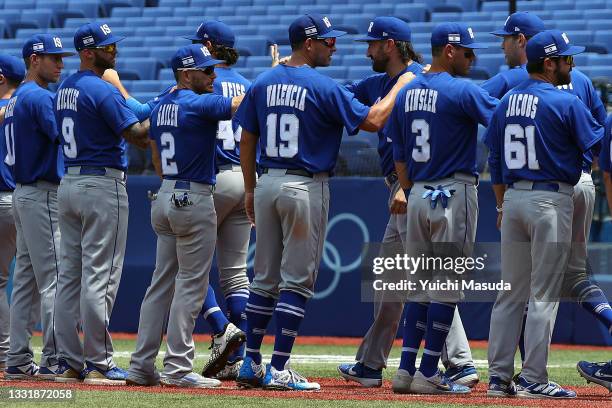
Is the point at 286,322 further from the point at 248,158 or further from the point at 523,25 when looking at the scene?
the point at 523,25

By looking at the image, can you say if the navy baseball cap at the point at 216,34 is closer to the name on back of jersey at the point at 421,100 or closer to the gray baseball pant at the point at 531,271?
the name on back of jersey at the point at 421,100

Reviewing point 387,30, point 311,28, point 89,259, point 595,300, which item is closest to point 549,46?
point 387,30

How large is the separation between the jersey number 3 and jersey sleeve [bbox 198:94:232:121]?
1.64 m

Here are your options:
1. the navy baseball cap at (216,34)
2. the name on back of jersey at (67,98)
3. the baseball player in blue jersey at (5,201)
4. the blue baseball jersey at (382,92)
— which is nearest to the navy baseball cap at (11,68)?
the baseball player in blue jersey at (5,201)

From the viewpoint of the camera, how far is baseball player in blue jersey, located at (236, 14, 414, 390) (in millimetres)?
7051

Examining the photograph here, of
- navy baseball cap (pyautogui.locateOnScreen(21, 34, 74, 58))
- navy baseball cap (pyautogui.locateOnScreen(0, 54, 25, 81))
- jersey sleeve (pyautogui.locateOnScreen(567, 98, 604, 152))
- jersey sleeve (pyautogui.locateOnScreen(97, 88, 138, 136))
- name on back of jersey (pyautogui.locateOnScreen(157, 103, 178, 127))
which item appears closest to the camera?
jersey sleeve (pyautogui.locateOnScreen(567, 98, 604, 152))

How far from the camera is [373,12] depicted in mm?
18453

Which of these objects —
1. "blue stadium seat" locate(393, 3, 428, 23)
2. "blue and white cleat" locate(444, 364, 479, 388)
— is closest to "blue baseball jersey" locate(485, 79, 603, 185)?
"blue and white cleat" locate(444, 364, 479, 388)

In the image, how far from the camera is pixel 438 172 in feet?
23.2

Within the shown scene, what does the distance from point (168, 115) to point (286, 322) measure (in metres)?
1.46

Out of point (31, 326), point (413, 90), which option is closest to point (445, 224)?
point (413, 90)

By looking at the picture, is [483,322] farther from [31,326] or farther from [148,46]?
[148,46]

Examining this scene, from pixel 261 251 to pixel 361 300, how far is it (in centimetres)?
514

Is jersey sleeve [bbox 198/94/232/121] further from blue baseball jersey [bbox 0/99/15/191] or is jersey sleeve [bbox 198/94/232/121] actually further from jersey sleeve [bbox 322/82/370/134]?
blue baseball jersey [bbox 0/99/15/191]
